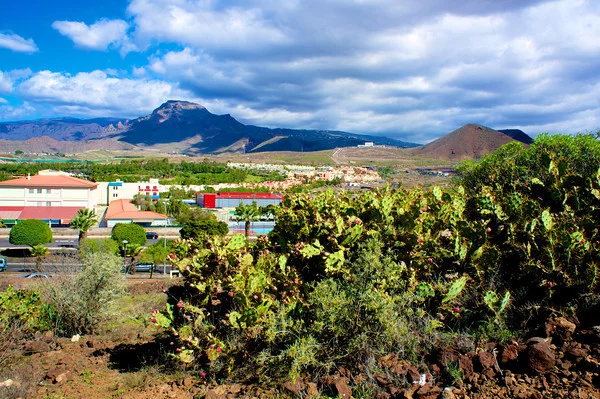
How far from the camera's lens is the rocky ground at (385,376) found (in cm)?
518

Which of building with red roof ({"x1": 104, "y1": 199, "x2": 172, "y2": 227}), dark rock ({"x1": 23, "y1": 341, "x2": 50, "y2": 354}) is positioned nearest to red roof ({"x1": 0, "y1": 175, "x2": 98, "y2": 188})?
building with red roof ({"x1": 104, "y1": 199, "x2": 172, "y2": 227})

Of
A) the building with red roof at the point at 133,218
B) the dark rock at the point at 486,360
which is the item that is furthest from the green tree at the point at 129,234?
the dark rock at the point at 486,360

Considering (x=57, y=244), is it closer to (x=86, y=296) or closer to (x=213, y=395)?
(x=86, y=296)

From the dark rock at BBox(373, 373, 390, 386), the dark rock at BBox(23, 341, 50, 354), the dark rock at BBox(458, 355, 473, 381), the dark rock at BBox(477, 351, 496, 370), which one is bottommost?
the dark rock at BBox(23, 341, 50, 354)

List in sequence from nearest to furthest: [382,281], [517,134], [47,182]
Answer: [382,281]
[47,182]
[517,134]

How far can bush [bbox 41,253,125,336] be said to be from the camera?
9711 mm

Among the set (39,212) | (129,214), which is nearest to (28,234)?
(129,214)

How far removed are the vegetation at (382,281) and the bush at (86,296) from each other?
289 centimetres

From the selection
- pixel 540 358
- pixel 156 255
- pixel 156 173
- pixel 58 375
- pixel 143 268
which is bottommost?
pixel 143 268

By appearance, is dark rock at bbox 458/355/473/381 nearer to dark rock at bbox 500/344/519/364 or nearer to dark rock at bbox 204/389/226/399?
dark rock at bbox 500/344/519/364

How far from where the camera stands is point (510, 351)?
5547mm

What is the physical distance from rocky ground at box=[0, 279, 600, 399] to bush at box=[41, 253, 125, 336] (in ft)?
4.55

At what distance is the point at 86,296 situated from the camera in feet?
32.1

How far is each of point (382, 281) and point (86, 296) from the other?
686 centimetres
